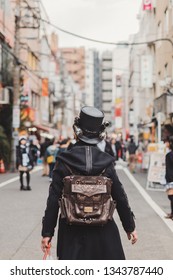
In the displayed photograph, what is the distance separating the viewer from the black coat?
4023 millimetres

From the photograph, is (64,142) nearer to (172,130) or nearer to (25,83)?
(172,130)

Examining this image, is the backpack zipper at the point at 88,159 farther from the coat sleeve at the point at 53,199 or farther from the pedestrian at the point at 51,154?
the pedestrian at the point at 51,154

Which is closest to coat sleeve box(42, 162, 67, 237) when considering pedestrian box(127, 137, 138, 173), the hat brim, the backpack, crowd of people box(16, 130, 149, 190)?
the backpack

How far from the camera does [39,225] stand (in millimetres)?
10164

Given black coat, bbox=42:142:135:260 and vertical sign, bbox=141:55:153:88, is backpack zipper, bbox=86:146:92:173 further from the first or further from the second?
vertical sign, bbox=141:55:153:88

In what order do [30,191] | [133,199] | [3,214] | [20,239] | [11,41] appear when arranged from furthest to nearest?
[11,41], [30,191], [133,199], [3,214], [20,239]

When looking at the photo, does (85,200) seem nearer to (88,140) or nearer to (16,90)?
(88,140)

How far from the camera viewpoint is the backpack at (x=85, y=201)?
3996mm

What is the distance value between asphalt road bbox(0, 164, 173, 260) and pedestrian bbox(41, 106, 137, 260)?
125 inches

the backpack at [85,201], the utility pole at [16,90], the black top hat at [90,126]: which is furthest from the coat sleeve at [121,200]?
the utility pole at [16,90]

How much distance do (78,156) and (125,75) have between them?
362 feet

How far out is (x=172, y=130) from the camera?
1294 centimetres

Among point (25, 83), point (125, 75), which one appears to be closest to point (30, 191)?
point (25, 83)

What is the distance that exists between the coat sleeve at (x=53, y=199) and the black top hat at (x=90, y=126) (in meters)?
0.26
